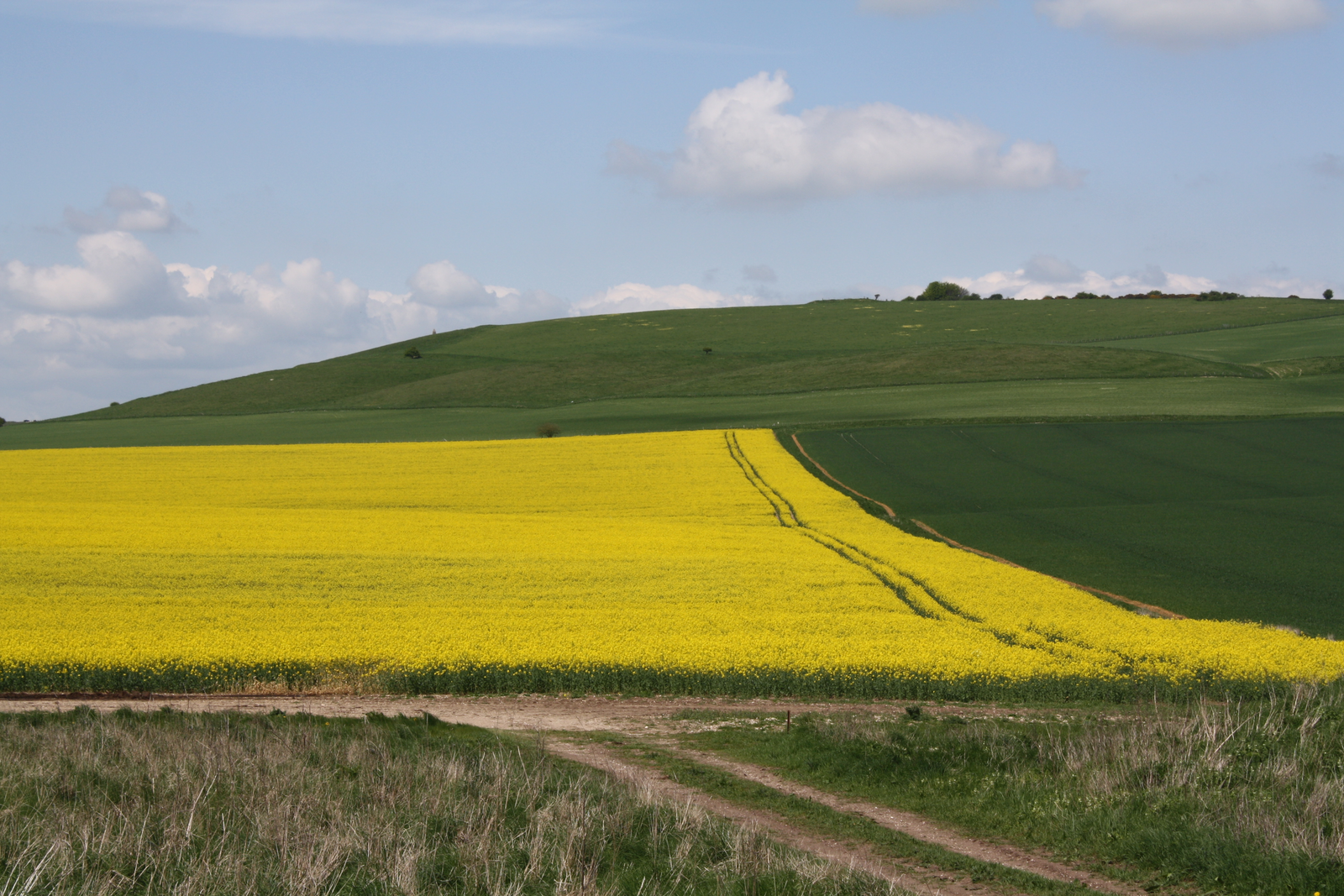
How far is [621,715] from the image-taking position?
15.7 metres

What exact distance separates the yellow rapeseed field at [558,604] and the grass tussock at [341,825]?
15.5 feet

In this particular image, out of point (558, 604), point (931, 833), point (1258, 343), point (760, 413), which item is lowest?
point (931, 833)

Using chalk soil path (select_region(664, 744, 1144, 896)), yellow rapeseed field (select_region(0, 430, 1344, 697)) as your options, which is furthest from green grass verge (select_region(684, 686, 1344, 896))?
yellow rapeseed field (select_region(0, 430, 1344, 697))

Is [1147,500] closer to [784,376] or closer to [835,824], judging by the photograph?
[835,824]

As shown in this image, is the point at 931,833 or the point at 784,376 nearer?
the point at 931,833

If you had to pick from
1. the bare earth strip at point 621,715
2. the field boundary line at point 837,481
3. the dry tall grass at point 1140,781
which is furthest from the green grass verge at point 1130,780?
the field boundary line at point 837,481

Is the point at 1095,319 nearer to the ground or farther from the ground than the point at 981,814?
farther from the ground

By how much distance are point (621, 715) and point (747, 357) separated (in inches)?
3080

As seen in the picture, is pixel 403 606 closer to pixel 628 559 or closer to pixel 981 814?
pixel 628 559

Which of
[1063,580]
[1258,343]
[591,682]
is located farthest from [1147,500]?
[1258,343]

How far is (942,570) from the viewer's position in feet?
81.6

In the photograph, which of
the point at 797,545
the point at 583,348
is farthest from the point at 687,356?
the point at 797,545

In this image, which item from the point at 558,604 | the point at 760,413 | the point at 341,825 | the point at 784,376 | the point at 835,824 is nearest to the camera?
the point at 341,825

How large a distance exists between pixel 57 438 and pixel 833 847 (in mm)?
68745
